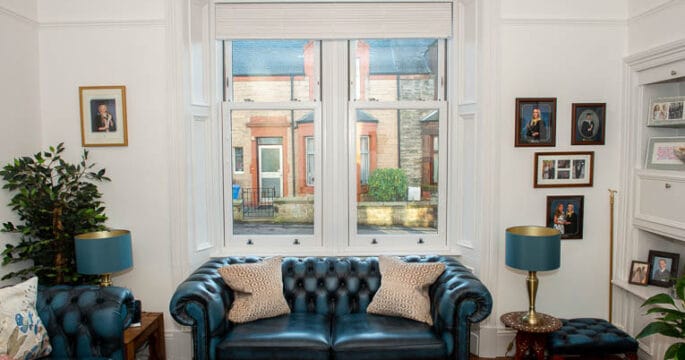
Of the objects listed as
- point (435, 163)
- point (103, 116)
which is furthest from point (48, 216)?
point (435, 163)

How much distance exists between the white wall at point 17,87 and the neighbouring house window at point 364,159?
263 cm

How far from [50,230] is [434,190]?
309cm

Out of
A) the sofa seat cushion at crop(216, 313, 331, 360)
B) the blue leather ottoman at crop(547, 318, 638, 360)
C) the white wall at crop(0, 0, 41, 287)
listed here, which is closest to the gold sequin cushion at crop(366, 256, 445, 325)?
the sofa seat cushion at crop(216, 313, 331, 360)

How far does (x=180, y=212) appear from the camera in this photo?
13.0ft

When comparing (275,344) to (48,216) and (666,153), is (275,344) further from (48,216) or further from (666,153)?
(666,153)

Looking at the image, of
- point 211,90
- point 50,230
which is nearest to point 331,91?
point 211,90

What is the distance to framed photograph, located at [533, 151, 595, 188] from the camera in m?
3.95

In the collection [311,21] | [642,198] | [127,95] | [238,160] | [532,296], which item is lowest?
[532,296]

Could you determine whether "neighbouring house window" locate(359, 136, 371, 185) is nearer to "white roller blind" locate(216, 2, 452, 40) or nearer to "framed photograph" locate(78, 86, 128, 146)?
"white roller blind" locate(216, 2, 452, 40)

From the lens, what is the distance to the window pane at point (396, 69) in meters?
4.39

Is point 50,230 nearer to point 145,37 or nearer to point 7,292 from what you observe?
point 7,292

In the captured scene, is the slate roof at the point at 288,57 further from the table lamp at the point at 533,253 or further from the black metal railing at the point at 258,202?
the table lamp at the point at 533,253

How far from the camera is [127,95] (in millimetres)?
3934

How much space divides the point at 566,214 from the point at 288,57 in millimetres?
2708
